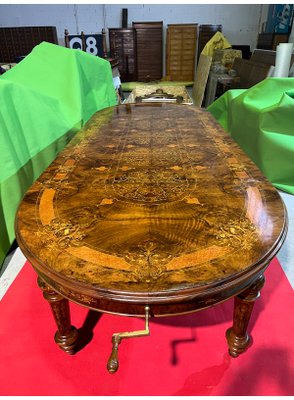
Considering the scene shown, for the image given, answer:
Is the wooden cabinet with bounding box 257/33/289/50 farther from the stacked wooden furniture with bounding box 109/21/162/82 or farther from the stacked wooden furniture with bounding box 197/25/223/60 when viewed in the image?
the stacked wooden furniture with bounding box 109/21/162/82

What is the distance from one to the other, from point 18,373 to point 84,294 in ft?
2.32

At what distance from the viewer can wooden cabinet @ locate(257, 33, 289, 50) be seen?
19.3 ft

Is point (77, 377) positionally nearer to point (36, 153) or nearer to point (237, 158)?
point (237, 158)

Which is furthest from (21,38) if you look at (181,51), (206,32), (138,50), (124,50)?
(206,32)

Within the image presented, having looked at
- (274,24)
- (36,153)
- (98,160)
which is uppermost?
(274,24)

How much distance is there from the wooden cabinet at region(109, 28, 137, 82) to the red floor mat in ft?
25.1

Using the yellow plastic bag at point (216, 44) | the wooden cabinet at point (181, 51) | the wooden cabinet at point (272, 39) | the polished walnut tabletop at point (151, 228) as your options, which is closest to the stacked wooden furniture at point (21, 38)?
the wooden cabinet at point (181, 51)

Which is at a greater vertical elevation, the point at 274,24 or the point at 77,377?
the point at 274,24

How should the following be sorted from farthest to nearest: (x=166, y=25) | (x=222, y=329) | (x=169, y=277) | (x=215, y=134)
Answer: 1. (x=166, y=25)
2. (x=215, y=134)
3. (x=222, y=329)
4. (x=169, y=277)

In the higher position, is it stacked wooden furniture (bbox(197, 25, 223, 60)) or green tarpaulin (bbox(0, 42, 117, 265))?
stacked wooden furniture (bbox(197, 25, 223, 60))

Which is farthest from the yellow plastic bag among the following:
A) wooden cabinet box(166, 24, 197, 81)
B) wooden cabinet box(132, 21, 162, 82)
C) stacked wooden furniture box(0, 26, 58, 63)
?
stacked wooden furniture box(0, 26, 58, 63)

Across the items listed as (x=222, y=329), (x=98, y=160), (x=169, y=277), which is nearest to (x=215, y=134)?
(x=98, y=160)

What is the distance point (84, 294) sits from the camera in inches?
31.4

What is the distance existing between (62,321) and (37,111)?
63.5 inches
